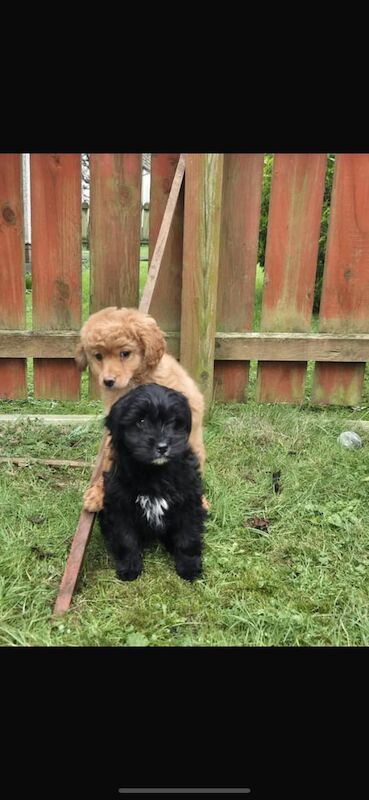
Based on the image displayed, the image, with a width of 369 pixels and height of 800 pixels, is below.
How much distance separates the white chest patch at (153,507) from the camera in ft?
9.75

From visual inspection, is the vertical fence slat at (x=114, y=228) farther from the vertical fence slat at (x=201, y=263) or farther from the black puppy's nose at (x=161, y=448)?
the black puppy's nose at (x=161, y=448)

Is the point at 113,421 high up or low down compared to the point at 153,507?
up

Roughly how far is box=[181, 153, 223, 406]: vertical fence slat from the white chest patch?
198 centimetres

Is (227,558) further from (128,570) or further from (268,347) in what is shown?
(268,347)

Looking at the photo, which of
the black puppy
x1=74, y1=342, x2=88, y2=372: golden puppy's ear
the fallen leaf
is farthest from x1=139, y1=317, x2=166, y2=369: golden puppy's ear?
the fallen leaf

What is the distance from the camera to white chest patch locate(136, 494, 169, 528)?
297 cm

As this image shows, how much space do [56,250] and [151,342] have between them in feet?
5.90

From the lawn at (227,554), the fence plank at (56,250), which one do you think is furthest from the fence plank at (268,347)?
the lawn at (227,554)

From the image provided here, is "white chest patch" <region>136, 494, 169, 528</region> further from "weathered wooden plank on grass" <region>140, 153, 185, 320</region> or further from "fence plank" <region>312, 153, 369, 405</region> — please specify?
"fence plank" <region>312, 153, 369, 405</region>

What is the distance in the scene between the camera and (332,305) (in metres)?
5.10

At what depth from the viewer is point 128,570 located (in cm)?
296

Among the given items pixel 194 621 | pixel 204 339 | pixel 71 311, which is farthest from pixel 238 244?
pixel 194 621

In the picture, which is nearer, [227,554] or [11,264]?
[227,554]

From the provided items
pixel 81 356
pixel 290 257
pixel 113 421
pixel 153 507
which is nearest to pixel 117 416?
pixel 113 421
